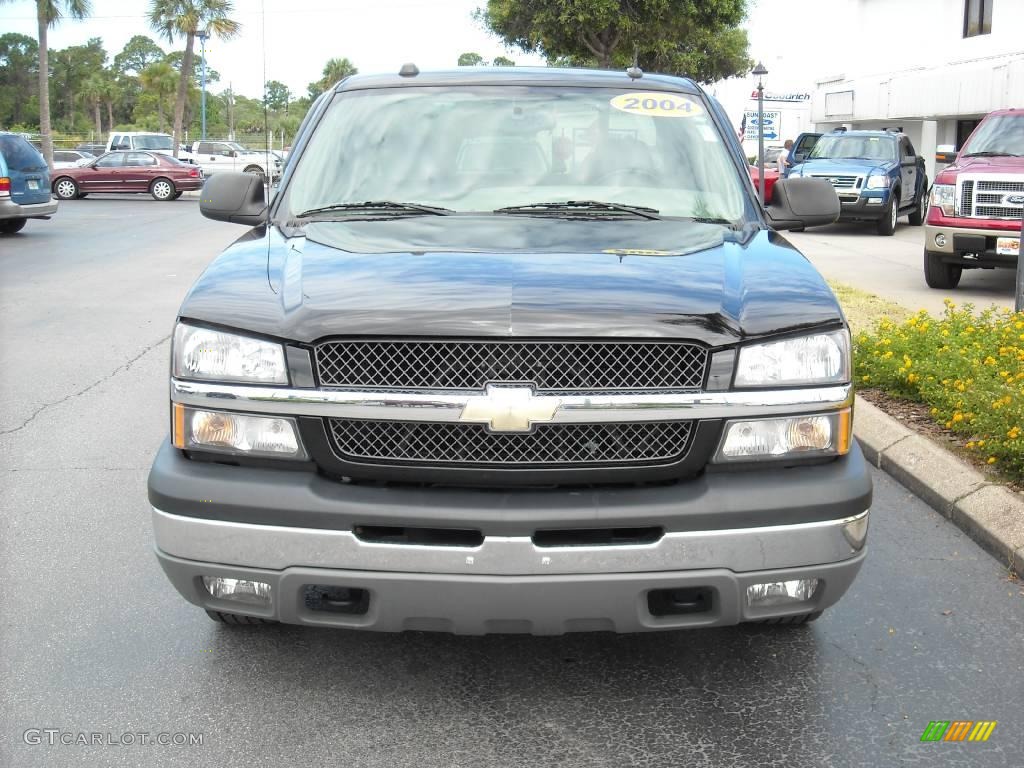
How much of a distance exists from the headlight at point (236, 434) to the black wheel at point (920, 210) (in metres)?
22.3

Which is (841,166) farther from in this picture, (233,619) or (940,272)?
(233,619)

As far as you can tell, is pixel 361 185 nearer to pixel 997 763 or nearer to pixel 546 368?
pixel 546 368

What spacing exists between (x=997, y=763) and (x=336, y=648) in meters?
1.99

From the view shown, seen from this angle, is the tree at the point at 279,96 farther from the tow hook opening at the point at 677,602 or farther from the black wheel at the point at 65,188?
the tow hook opening at the point at 677,602

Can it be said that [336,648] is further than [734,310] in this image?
Yes

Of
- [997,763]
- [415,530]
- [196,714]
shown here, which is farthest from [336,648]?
[997,763]

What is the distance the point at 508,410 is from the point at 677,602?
2.31ft

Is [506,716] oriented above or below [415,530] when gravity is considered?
below

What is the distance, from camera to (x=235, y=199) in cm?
465

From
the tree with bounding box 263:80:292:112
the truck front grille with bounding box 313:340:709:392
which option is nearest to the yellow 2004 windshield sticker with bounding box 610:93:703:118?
the truck front grille with bounding box 313:340:709:392

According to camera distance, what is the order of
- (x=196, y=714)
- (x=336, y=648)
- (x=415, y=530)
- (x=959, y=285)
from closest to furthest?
1. (x=415, y=530)
2. (x=196, y=714)
3. (x=336, y=648)
4. (x=959, y=285)

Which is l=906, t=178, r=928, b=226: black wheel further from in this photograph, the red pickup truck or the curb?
the curb

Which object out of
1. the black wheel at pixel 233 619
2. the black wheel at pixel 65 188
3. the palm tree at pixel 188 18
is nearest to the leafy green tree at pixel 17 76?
the palm tree at pixel 188 18

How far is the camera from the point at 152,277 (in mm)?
14375
